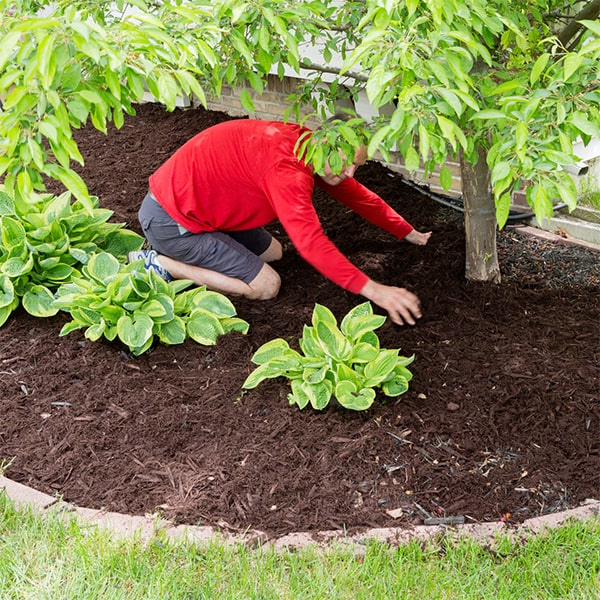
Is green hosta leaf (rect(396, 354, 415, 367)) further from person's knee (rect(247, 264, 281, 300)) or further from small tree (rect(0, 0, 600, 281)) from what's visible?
person's knee (rect(247, 264, 281, 300))

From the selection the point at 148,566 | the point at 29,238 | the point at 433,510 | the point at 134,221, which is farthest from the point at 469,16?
the point at 134,221

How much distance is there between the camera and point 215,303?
380cm

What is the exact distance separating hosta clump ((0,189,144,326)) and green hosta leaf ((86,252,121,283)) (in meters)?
0.21

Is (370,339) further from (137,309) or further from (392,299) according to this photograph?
(137,309)

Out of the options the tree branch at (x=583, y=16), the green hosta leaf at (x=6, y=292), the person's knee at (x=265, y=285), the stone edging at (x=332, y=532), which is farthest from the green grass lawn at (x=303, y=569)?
the tree branch at (x=583, y=16)

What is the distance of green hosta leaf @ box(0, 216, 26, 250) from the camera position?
390 cm

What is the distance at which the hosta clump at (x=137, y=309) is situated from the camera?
354cm

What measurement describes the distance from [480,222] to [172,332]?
1.56m

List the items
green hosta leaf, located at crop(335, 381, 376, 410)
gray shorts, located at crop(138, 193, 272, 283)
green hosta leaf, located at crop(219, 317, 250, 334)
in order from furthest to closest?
gray shorts, located at crop(138, 193, 272, 283) → green hosta leaf, located at crop(219, 317, 250, 334) → green hosta leaf, located at crop(335, 381, 376, 410)

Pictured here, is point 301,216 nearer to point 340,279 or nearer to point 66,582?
point 340,279

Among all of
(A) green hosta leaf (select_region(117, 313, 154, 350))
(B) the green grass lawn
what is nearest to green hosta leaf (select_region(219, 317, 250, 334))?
(A) green hosta leaf (select_region(117, 313, 154, 350))

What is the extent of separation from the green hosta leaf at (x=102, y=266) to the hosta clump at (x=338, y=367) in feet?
3.04

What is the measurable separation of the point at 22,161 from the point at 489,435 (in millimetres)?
1907

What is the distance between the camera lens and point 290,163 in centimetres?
358
